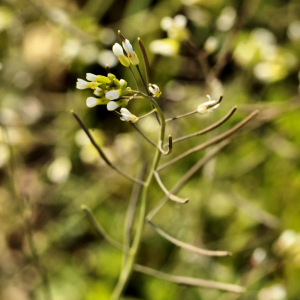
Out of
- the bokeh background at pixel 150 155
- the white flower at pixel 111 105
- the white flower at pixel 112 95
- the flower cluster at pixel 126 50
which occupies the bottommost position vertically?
the bokeh background at pixel 150 155

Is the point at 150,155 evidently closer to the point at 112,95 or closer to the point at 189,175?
the point at 189,175

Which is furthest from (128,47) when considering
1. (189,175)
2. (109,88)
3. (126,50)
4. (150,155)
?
(150,155)

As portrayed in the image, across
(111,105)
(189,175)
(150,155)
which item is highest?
(111,105)

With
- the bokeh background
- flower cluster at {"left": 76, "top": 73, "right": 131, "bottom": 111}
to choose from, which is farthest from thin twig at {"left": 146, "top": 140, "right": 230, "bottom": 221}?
the bokeh background

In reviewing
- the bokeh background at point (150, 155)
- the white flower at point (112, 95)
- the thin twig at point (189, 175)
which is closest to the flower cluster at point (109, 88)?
the white flower at point (112, 95)

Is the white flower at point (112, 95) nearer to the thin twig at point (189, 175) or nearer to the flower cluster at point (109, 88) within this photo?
the flower cluster at point (109, 88)

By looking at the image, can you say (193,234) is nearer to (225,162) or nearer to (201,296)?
(201,296)

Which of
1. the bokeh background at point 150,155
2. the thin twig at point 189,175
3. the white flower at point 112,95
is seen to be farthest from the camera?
the bokeh background at point 150,155

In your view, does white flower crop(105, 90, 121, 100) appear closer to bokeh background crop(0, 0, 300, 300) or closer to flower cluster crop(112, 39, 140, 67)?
→ flower cluster crop(112, 39, 140, 67)

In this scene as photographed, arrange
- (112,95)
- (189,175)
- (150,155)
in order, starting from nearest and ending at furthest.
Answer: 1. (112,95)
2. (189,175)
3. (150,155)
